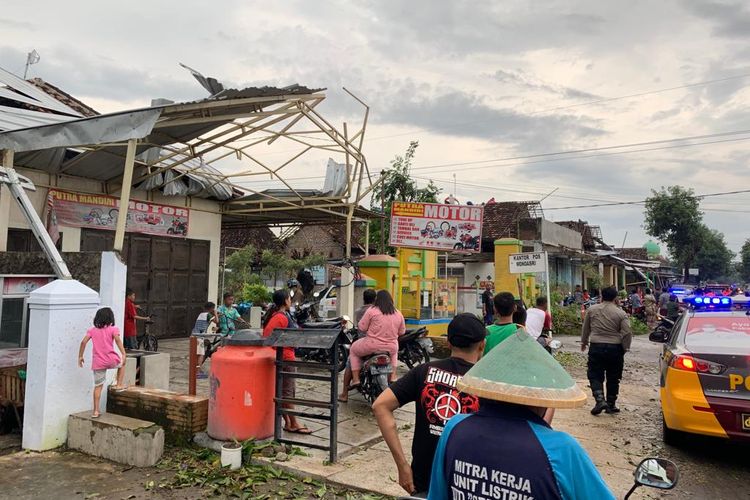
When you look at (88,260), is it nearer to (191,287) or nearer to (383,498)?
(383,498)

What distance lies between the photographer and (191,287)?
12906mm

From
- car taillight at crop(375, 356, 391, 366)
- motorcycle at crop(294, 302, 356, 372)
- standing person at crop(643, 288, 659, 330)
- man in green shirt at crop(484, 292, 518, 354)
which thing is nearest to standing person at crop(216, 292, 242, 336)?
motorcycle at crop(294, 302, 356, 372)

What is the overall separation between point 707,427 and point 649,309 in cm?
2021

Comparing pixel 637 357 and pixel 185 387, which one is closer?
pixel 185 387

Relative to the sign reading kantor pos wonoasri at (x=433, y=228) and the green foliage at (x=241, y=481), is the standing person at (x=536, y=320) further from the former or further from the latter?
the sign reading kantor pos wonoasri at (x=433, y=228)

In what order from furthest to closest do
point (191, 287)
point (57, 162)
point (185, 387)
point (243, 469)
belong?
point (191, 287) → point (57, 162) → point (185, 387) → point (243, 469)

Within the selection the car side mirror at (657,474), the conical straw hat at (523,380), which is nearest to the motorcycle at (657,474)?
the car side mirror at (657,474)

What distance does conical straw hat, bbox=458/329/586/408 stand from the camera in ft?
5.65

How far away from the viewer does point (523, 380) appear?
1.77 meters

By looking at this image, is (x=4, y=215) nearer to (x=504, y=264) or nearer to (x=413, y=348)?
(x=413, y=348)

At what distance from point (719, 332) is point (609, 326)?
131 centimetres

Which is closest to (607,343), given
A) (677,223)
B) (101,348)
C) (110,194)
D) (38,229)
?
(101,348)

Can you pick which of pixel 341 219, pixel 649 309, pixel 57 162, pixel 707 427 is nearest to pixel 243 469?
pixel 707 427

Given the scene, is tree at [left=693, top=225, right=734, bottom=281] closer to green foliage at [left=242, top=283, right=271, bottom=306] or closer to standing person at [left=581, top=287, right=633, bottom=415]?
green foliage at [left=242, top=283, right=271, bottom=306]
